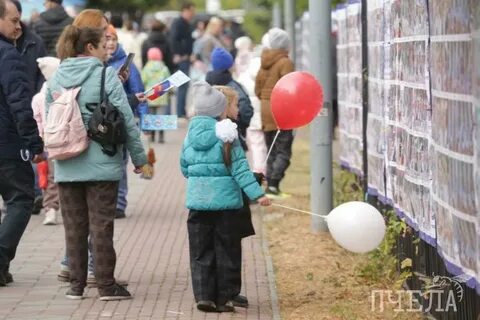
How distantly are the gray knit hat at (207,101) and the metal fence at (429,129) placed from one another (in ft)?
3.94

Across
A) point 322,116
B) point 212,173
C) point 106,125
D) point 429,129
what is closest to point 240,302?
point 212,173

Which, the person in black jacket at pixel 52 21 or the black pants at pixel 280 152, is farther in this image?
the person in black jacket at pixel 52 21

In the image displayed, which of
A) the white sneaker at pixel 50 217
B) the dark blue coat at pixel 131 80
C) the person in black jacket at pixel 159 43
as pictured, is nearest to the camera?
the dark blue coat at pixel 131 80

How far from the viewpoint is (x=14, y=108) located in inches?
398

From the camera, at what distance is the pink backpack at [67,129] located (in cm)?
961

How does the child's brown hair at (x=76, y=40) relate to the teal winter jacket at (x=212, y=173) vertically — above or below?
Answer: above

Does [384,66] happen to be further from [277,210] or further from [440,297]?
[277,210]

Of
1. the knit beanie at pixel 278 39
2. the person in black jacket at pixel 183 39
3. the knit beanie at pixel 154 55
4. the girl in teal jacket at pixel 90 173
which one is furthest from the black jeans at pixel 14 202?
the person in black jacket at pixel 183 39

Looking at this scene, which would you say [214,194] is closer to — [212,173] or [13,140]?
[212,173]

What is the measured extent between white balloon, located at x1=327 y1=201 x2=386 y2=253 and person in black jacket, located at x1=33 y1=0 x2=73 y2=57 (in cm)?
790

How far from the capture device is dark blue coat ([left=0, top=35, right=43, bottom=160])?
10109 mm

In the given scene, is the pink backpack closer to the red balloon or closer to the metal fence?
the red balloon

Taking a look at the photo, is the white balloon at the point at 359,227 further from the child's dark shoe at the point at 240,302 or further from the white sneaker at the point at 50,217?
the white sneaker at the point at 50,217

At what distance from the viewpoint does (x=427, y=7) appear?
338 inches
